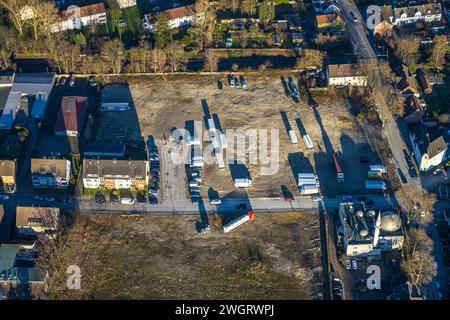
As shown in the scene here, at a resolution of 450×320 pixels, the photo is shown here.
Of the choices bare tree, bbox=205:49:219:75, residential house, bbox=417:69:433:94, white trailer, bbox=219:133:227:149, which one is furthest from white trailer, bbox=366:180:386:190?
bare tree, bbox=205:49:219:75

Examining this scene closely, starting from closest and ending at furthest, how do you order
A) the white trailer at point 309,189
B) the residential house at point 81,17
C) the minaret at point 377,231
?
the minaret at point 377,231 < the white trailer at point 309,189 < the residential house at point 81,17

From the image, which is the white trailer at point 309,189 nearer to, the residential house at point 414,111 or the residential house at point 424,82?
the residential house at point 414,111

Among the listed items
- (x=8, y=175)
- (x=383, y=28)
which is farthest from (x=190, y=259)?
(x=383, y=28)

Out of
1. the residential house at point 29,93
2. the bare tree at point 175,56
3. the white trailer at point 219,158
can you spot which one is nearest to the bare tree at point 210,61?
the bare tree at point 175,56

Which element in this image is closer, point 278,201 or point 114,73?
point 278,201

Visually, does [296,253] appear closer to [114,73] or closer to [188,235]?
[188,235]

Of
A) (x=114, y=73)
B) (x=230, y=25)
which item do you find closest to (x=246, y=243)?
(x=114, y=73)

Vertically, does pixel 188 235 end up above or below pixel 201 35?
below

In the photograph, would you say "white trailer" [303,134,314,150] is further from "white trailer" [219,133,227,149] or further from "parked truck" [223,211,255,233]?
"parked truck" [223,211,255,233]

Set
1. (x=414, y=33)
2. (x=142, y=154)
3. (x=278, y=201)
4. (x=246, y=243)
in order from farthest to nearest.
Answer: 1. (x=414, y=33)
2. (x=142, y=154)
3. (x=278, y=201)
4. (x=246, y=243)
